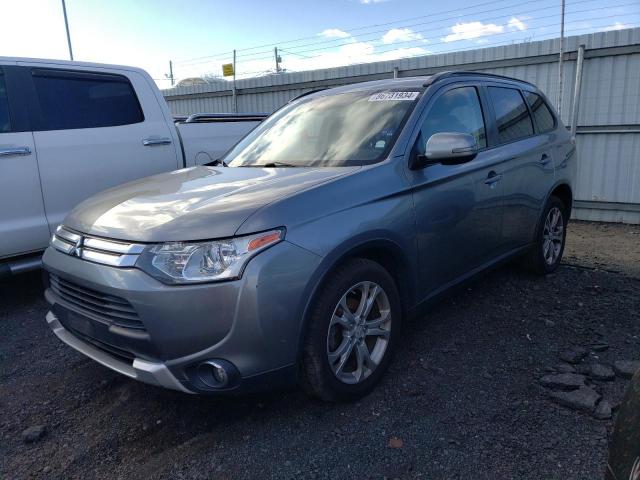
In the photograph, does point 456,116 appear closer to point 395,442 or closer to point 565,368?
point 565,368

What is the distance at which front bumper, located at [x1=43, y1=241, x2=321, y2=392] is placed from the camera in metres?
2.26

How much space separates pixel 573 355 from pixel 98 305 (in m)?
2.90

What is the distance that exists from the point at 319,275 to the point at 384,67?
25.1 feet

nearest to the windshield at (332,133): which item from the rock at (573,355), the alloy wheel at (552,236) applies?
the rock at (573,355)

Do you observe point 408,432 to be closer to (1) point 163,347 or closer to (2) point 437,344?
(2) point 437,344

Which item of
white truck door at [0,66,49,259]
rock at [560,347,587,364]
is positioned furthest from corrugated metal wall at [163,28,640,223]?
white truck door at [0,66,49,259]

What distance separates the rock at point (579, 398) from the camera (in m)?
2.73

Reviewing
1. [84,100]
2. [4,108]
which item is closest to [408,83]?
[84,100]

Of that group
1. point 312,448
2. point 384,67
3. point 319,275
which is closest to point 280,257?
point 319,275

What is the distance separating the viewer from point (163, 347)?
7.61 ft

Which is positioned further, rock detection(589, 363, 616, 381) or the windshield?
the windshield

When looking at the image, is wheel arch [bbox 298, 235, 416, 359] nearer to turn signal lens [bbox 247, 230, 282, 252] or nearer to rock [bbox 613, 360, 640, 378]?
turn signal lens [bbox 247, 230, 282, 252]

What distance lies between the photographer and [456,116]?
3668mm

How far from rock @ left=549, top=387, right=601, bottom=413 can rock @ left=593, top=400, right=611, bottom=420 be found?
25 millimetres
